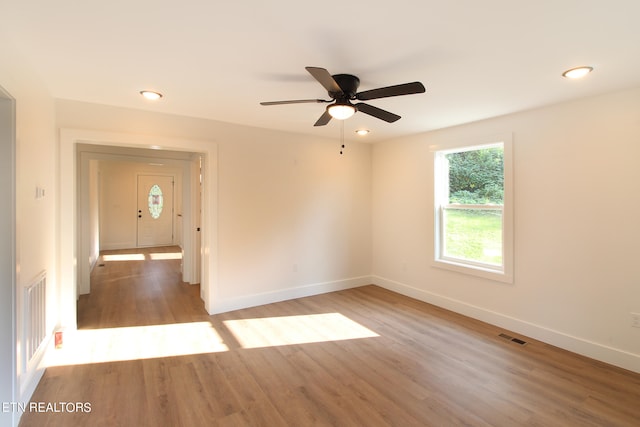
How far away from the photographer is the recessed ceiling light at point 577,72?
2.29 m

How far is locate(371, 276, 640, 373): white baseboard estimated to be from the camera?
2727 mm

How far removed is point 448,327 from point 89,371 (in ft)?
11.6

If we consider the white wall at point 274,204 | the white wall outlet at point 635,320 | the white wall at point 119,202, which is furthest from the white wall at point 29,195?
the white wall at point 119,202

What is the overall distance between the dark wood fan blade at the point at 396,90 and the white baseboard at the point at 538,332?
2845 mm

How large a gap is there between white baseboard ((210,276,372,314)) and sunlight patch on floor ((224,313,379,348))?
0.35 metres

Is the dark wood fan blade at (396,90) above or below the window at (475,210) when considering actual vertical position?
above

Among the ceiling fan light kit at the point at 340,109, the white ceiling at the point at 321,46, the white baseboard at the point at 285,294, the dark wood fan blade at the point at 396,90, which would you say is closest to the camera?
the white ceiling at the point at 321,46

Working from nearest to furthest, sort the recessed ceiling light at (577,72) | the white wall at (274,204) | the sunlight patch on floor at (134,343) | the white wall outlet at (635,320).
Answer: the recessed ceiling light at (577,72), the white wall outlet at (635,320), the sunlight patch on floor at (134,343), the white wall at (274,204)

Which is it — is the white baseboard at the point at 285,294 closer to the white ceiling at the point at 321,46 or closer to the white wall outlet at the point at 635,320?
the white ceiling at the point at 321,46

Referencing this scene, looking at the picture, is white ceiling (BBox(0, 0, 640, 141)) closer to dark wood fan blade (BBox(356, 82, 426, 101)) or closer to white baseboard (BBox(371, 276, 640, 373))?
dark wood fan blade (BBox(356, 82, 426, 101))

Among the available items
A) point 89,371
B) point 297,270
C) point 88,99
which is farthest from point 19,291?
point 297,270

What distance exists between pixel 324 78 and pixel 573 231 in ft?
9.29

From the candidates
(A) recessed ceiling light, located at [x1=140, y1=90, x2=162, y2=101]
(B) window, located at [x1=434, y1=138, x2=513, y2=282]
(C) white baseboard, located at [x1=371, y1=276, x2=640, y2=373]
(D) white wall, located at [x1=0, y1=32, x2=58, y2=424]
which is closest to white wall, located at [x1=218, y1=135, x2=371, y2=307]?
(A) recessed ceiling light, located at [x1=140, y1=90, x2=162, y2=101]

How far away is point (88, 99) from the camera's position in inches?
123
